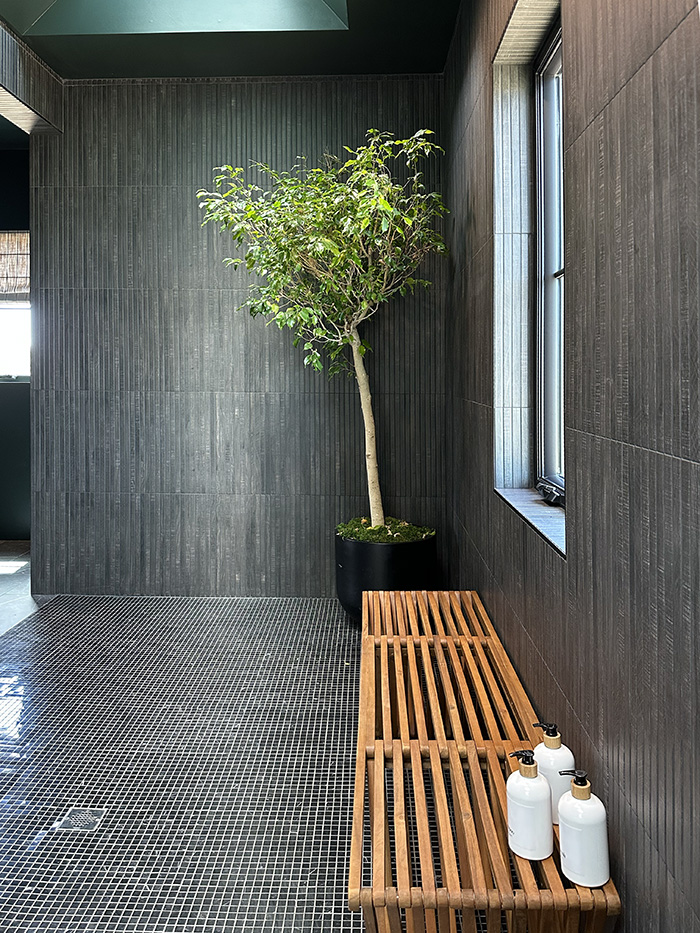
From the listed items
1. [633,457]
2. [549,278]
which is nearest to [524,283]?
[549,278]

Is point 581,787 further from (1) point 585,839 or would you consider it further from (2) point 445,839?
(2) point 445,839

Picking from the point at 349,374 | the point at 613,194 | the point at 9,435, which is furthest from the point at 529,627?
the point at 9,435

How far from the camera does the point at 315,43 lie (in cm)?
404

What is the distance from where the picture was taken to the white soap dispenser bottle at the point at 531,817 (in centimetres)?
143

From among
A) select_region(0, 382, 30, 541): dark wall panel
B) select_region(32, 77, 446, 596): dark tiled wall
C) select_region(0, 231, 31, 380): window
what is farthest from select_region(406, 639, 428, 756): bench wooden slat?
select_region(0, 231, 31, 380): window

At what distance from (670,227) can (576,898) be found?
1.06 metres

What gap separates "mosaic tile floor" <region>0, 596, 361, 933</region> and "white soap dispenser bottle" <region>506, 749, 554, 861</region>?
677mm

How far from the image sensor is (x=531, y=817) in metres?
1.43

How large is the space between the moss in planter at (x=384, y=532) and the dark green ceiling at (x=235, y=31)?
2392 millimetres

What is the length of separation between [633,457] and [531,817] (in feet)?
2.16

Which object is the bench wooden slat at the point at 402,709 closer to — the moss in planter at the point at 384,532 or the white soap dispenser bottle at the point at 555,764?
the white soap dispenser bottle at the point at 555,764

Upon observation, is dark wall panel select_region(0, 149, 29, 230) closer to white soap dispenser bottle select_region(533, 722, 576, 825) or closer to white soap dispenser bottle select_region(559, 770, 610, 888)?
white soap dispenser bottle select_region(533, 722, 576, 825)

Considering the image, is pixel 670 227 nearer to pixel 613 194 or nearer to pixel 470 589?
pixel 613 194

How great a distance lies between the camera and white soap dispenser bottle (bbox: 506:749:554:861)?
4.68 feet
